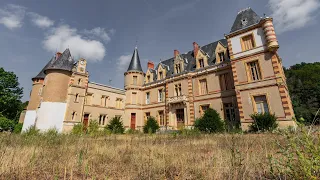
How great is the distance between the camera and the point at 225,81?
1895cm

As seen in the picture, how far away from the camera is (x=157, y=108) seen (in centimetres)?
2462

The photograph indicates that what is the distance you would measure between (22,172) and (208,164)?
3.64 metres

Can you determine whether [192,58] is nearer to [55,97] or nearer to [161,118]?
[161,118]

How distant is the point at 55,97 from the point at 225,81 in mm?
20725

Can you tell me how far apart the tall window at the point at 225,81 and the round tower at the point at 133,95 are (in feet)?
43.0

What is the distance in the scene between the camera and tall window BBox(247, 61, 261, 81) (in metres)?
15.9

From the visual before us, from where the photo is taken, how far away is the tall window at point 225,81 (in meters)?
18.5

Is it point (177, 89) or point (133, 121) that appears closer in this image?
point (177, 89)

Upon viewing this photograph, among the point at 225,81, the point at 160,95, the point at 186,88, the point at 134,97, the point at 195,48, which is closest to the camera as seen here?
the point at 225,81

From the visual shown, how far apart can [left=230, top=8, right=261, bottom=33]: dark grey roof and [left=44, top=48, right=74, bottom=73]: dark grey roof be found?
2104 cm

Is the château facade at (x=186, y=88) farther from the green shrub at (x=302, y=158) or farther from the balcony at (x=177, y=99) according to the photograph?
the green shrub at (x=302, y=158)

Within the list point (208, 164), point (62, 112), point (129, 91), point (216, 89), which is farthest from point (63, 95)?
point (208, 164)

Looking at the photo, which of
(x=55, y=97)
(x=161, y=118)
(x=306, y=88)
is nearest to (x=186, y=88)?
(x=161, y=118)

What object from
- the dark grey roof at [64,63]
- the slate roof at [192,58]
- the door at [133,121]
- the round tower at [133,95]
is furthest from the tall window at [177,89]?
the dark grey roof at [64,63]
